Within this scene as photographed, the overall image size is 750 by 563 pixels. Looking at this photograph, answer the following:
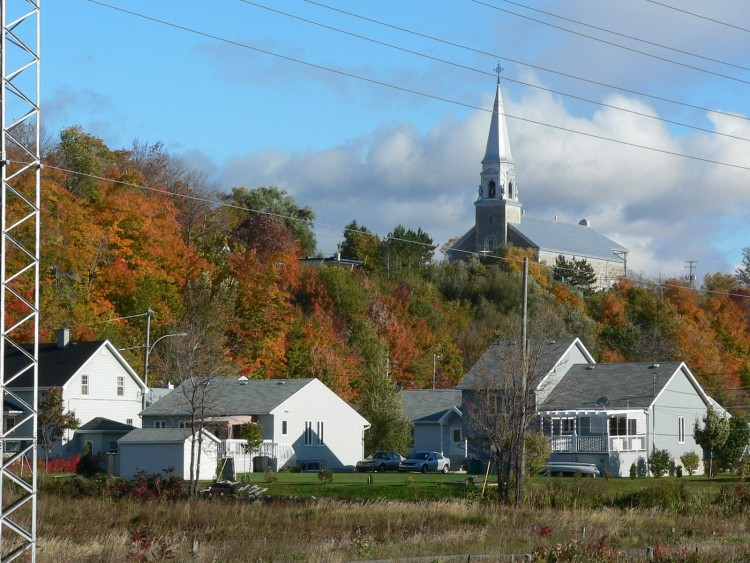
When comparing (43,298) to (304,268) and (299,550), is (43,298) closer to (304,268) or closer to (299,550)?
(304,268)

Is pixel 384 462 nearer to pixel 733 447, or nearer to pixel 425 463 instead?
pixel 425 463

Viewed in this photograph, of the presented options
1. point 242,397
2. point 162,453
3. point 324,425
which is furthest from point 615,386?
point 162,453

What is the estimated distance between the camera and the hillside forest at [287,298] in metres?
71.6

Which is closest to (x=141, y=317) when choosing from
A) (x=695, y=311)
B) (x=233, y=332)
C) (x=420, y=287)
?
(x=233, y=332)

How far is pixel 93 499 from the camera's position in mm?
37406

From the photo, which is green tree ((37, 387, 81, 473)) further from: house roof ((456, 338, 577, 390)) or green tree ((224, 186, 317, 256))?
green tree ((224, 186, 317, 256))

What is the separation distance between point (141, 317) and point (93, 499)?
3757 cm

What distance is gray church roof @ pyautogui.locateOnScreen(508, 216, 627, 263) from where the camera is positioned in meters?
140

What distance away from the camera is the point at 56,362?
65.8 metres

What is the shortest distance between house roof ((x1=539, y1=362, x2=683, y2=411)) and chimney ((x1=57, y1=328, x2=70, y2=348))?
27.1 meters

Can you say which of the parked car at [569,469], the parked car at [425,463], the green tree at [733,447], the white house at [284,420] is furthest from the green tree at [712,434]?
the white house at [284,420]

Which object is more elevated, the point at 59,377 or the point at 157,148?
the point at 157,148

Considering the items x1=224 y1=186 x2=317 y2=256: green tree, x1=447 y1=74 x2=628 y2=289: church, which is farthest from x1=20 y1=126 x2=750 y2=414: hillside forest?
x1=447 y1=74 x2=628 y2=289: church

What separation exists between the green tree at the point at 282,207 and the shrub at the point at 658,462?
184 ft
